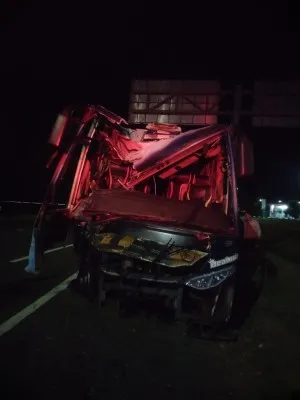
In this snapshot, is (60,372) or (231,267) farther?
(231,267)

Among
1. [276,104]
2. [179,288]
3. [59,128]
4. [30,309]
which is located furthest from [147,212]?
[276,104]

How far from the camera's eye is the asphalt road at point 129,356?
146 inches

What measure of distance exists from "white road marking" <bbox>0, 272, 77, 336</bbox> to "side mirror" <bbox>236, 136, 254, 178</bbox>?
11.0 feet

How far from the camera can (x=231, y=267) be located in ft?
18.0

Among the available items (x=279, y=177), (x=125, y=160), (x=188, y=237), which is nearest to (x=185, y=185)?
(x=125, y=160)

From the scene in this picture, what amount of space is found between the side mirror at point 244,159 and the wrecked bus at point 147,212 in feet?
0.05

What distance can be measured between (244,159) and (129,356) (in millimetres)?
3189

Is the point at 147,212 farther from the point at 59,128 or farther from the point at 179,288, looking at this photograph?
the point at 59,128

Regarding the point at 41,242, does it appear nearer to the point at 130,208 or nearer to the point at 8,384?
the point at 130,208

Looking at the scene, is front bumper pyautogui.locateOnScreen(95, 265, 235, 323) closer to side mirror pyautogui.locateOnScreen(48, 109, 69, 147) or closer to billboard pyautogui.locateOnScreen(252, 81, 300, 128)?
side mirror pyautogui.locateOnScreen(48, 109, 69, 147)

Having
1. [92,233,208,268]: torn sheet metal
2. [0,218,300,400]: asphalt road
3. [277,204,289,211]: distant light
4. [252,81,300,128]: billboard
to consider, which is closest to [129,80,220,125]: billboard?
[252,81,300,128]: billboard

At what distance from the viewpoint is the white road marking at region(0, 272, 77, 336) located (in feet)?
16.9

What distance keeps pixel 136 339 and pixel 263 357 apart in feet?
4.66

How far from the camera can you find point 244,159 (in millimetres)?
6277
